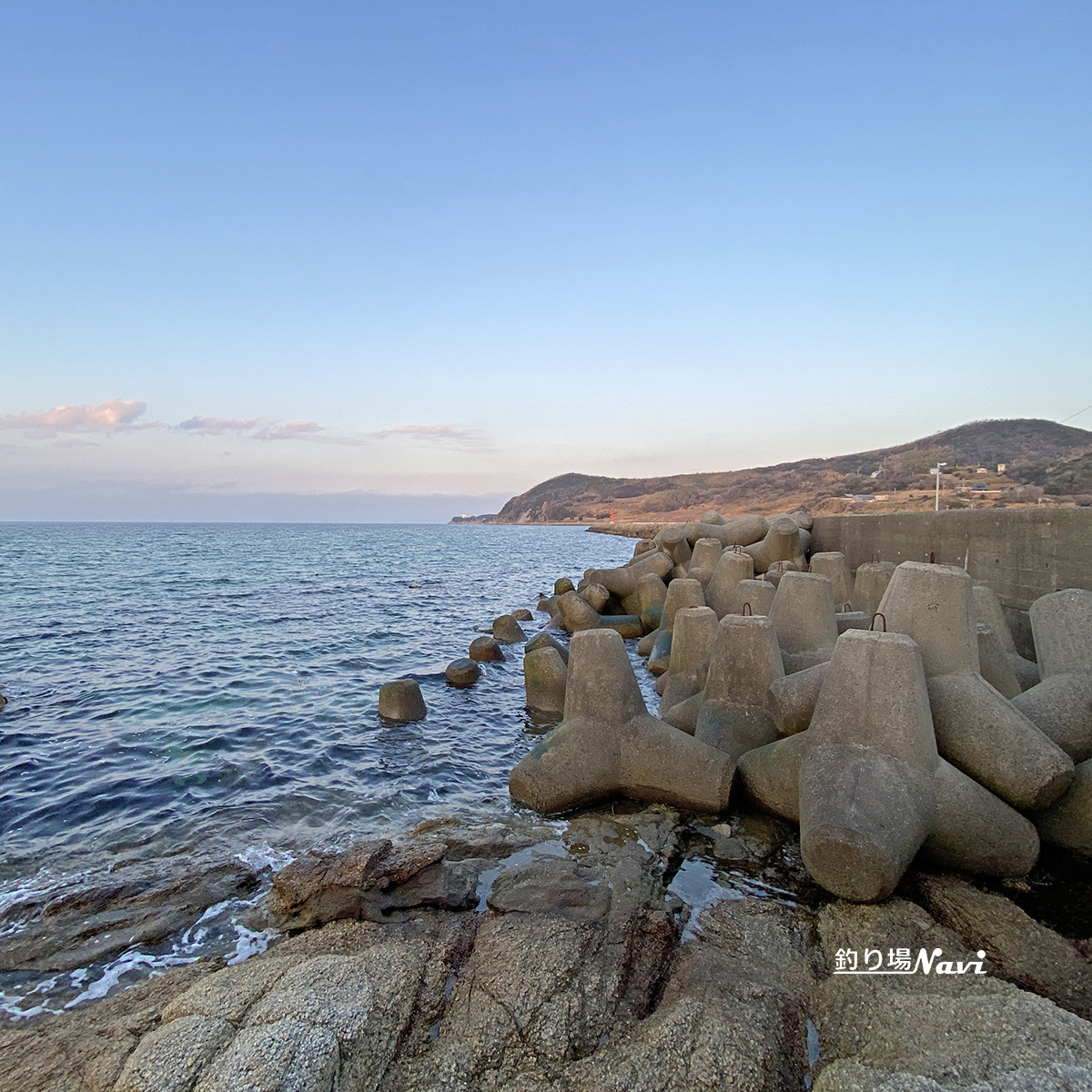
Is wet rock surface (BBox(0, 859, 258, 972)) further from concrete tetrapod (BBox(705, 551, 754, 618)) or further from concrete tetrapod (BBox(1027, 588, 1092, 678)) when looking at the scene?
concrete tetrapod (BBox(705, 551, 754, 618))

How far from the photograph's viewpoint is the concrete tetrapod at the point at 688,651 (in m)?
7.58

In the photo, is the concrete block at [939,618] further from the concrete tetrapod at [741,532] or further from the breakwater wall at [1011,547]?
the concrete tetrapod at [741,532]

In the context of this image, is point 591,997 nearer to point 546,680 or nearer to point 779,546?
point 546,680

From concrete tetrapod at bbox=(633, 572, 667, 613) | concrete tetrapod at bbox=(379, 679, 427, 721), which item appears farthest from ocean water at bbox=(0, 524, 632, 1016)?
concrete tetrapod at bbox=(633, 572, 667, 613)

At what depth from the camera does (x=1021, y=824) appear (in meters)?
4.26

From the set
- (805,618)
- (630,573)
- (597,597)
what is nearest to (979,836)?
(805,618)

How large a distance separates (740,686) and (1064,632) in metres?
2.92

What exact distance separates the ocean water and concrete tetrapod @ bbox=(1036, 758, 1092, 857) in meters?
4.39

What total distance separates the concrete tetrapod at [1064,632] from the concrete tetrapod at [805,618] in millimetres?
1783

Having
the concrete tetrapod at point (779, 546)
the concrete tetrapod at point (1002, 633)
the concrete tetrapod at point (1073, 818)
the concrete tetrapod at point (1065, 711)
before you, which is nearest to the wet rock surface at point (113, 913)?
the concrete tetrapod at point (1073, 818)

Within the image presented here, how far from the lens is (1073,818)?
4.39 m

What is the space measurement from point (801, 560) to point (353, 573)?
86.5ft

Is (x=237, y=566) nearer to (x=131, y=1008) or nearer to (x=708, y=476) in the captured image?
(x=131, y=1008)

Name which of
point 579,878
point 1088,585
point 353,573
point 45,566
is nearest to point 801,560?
point 1088,585
